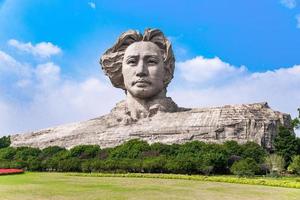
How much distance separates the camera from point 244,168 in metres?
20.8

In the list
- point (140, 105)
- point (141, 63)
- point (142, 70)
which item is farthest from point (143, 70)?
point (140, 105)

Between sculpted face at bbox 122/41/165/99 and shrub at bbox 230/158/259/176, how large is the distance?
12.9 metres

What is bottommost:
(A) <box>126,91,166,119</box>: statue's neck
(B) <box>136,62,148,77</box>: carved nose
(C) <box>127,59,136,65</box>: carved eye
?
(A) <box>126,91,166,119</box>: statue's neck

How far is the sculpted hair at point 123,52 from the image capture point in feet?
115

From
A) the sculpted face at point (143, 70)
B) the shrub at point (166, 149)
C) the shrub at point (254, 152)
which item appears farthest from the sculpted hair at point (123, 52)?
the shrub at point (254, 152)

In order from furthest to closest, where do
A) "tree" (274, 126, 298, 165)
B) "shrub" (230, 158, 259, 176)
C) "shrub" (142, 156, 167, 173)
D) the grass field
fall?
"tree" (274, 126, 298, 165) → "shrub" (142, 156, 167, 173) → "shrub" (230, 158, 259, 176) → the grass field

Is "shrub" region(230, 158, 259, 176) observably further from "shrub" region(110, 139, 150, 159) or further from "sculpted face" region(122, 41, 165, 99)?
"sculpted face" region(122, 41, 165, 99)

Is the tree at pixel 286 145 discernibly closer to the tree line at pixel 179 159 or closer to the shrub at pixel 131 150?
the tree line at pixel 179 159

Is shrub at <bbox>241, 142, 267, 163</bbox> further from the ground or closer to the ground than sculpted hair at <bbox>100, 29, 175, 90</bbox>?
closer to the ground

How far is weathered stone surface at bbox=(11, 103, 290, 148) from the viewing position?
89.1ft

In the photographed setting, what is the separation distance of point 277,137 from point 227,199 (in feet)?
50.1

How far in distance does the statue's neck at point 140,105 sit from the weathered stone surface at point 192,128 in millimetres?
1256

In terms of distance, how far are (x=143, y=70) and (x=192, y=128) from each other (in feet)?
22.7

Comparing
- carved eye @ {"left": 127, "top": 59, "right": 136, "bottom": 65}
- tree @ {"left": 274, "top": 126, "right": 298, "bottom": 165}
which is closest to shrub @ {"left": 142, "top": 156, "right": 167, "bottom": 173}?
tree @ {"left": 274, "top": 126, "right": 298, "bottom": 165}
